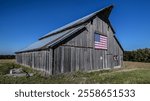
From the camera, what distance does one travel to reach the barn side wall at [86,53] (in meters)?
13.1

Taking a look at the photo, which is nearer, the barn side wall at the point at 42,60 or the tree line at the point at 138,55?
the barn side wall at the point at 42,60

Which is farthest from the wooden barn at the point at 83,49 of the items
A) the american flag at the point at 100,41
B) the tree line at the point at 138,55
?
the tree line at the point at 138,55

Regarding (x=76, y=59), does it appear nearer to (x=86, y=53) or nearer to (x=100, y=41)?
(x=86, y=53)

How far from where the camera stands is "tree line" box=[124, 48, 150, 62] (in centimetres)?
2854

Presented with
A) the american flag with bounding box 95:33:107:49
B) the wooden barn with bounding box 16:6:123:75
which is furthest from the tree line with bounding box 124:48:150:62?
the american flag with bounding box 95:33:107:49

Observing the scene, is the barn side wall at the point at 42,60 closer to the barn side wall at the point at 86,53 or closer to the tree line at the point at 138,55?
the barn side wall at the point at 86,53

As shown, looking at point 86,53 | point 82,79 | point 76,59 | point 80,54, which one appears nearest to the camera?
point 82,79

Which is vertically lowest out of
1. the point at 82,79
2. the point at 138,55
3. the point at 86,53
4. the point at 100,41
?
the point at 82,79

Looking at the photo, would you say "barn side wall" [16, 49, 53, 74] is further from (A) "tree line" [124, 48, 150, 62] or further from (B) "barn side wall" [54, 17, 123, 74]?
(A) "tree line" [124, 48, 150, 62]

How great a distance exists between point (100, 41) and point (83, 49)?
2.72m

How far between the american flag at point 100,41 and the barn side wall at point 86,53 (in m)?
0.36

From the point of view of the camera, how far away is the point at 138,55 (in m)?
30.1

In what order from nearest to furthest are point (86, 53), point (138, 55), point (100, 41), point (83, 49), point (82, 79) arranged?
1. point (82, 79)
2. point (83, 49)
3. point (86, 53)
4. point (100, 41)
5. point (138, 55)

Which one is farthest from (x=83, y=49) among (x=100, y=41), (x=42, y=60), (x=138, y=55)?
(x=138, y=55)
